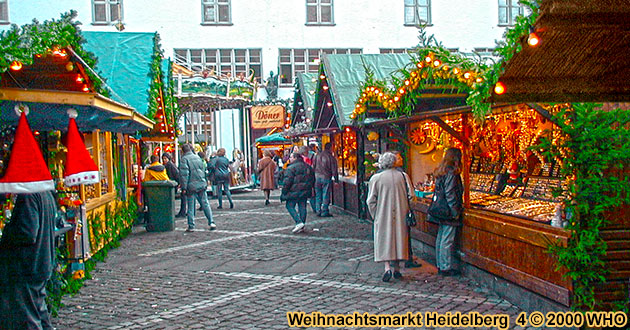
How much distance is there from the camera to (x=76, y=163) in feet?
22.4

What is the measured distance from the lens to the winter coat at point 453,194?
26.3ft

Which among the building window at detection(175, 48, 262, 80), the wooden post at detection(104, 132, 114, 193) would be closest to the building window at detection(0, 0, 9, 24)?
the building window at detection(175, 48, 262, 80)

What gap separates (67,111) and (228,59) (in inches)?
952

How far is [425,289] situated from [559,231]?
2.21m

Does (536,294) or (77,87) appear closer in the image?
(536,294)

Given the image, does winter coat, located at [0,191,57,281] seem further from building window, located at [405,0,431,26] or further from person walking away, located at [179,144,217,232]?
building window, located at [405,0,431,26]

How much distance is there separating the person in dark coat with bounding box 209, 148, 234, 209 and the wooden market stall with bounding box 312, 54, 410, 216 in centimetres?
304

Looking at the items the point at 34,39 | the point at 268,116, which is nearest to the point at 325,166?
the point at 34,39

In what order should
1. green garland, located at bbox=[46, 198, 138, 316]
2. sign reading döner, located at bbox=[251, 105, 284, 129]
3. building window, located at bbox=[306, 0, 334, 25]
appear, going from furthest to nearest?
building window, located at bbox=[306, 0, 334, 25], sign reading döner, located at bbox=[251, 105, 284, 129], green garland, located at bbox=[46, 198, 138, 316]

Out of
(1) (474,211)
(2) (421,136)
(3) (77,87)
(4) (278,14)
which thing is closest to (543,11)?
(1) (474,211)

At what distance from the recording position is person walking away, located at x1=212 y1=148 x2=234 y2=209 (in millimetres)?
18500

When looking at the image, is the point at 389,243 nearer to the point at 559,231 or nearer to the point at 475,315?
the point at 475,315

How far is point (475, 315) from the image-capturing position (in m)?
6.38

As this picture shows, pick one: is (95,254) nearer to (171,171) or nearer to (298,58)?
(171,171)
